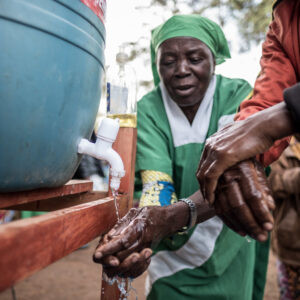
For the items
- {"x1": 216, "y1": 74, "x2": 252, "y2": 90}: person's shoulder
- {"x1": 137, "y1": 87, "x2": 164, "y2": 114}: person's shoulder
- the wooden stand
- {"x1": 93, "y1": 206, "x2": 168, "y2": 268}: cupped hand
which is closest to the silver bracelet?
{"x1": 93, "y1": 206, "x2": 168, "y2": 268}: cupped hand

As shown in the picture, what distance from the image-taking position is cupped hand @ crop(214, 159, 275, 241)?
685mm

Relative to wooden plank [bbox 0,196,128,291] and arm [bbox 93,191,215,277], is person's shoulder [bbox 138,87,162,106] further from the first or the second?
wooden plank [bbox 0,196,128,291]

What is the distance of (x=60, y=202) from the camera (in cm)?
98

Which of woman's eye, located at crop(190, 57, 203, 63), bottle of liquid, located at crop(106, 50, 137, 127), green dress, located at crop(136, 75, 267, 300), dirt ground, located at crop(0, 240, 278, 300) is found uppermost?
woman's eye, located at crop(190, 57, 203, 63)

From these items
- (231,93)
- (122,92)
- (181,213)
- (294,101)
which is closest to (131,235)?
(181,213)

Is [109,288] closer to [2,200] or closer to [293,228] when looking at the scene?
[2,200]

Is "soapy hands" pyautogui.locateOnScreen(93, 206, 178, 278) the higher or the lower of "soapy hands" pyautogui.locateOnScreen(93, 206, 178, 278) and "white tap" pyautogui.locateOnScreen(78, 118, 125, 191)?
the lower

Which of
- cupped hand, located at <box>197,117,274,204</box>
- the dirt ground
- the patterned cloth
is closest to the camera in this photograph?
cupped hand, located at <box>197,117,274,204</box>

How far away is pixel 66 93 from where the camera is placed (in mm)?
622

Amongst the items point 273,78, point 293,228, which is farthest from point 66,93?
point 293,228

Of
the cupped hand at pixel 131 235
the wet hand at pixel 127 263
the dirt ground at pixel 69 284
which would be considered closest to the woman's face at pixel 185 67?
the cupped hand at pixel 131 235

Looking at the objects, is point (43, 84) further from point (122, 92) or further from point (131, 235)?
point (122, 92)

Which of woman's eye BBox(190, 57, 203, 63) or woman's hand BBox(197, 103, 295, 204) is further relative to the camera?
woman's eye BBox(190, 57, 203, 63)

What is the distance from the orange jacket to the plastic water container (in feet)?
1.80
